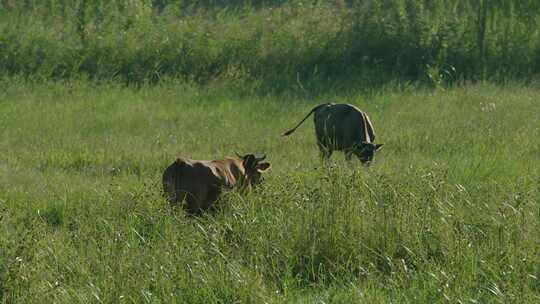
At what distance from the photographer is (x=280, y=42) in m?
17.9

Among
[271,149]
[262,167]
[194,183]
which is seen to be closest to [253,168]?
[262,167]

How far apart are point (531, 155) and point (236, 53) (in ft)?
24.3

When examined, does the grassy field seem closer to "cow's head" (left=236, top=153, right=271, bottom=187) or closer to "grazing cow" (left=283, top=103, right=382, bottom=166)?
"cow's head" (left=236, top=153, right=271, bottom=187)

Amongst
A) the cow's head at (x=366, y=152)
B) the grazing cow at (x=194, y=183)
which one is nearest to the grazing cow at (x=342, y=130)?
the cow's head at (x=366, y=152)

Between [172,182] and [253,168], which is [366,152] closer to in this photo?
[253,168]

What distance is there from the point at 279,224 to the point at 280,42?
10.9 metres

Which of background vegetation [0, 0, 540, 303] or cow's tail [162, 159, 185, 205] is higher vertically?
cow's tail [162, 159, 185, 205]

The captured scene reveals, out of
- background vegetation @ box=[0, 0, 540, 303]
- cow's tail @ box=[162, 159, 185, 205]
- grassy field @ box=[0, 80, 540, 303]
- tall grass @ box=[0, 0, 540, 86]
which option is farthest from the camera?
tall grass @ box=[0, 0, 540, 86]

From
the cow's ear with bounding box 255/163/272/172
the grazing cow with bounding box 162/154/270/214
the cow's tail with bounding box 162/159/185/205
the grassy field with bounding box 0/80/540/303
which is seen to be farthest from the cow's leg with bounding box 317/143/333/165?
the cow's tail with bounding box 162/159/185/205

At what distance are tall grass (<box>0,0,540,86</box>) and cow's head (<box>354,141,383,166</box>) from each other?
5.94 metres

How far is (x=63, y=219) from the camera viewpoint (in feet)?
27.9

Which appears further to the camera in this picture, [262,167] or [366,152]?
[366,152]

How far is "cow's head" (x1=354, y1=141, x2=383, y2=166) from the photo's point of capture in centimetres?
1036

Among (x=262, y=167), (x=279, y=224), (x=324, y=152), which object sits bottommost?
(x=324, y=152)
